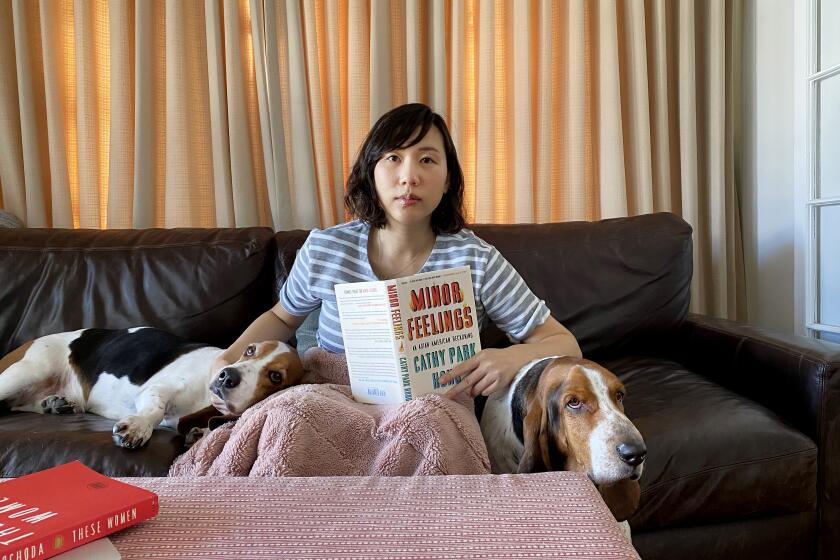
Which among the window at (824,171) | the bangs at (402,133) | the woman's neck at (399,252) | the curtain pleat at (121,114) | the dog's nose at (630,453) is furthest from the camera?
the curtain pleat at (121,114)

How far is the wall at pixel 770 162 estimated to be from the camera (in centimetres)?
241

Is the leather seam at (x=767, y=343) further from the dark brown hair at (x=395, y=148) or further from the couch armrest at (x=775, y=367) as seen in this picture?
the dark brown hair at (x=395, y=148)

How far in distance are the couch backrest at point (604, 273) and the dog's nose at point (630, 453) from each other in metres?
0.94

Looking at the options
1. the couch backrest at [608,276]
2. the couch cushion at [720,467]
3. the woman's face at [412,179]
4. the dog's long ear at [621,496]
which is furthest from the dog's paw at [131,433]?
the couch backrest at [608,276]

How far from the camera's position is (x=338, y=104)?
96.4 inches

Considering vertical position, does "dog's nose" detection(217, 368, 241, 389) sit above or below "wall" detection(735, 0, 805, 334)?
below

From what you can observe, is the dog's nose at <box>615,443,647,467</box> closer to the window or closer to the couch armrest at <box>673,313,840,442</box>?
the couch armrest at <box>673,313,840,442</box>

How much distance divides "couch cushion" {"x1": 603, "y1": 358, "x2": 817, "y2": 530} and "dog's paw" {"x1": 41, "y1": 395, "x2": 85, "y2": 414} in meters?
1.52

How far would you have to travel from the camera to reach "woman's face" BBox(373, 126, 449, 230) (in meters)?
1.39

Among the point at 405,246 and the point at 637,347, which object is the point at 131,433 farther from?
the point at 637,347

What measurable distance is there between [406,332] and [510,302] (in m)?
0.42

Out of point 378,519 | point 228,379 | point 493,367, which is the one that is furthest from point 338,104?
point 378,519

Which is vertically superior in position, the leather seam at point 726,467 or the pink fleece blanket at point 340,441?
the pink fleece blanket at point 340,441

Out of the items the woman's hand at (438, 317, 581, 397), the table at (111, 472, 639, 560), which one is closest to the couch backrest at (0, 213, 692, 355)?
the woman's hand at (438, 317, 581, 397)
